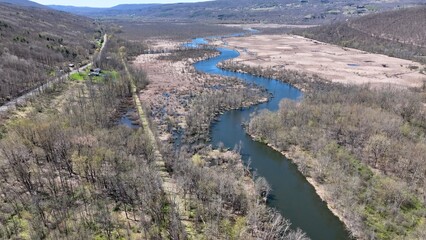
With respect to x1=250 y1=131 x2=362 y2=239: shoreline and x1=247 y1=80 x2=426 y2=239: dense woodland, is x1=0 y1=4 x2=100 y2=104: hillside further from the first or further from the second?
x1=250 y1=131 x2=362 y2=239: shoreline

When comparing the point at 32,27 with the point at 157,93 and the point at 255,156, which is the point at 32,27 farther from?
the point at 255,156

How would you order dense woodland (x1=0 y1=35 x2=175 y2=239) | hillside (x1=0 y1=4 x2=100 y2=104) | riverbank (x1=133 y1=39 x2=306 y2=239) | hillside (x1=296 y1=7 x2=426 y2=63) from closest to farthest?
1. dense woodland (x1=0 y1=35 x2=175 y2=239)
2. riverbank (x1=133 y1=39 x2=306 y2=239)
3. hillside (x1=0 y1=4 x2=100 y2=104)
4. hillside (x1=296 y1=7 x2=426 y2=63)

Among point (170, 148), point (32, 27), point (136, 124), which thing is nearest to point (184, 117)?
point (136, 124)

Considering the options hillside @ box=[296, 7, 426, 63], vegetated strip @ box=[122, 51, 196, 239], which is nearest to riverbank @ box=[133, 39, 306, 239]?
vegetated strip @ box=[122, 51, 196, 239]

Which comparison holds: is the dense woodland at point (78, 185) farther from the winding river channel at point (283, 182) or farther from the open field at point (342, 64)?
the open field at point (342, 64)

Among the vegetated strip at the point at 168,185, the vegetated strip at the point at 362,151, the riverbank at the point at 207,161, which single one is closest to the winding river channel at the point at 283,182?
the vegetated strip at the point at 362,151
